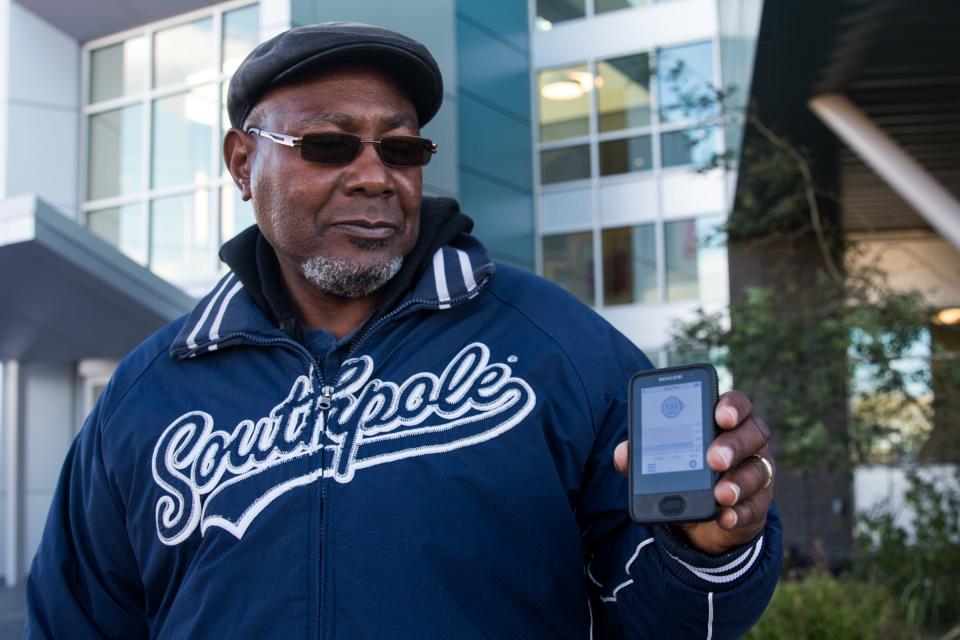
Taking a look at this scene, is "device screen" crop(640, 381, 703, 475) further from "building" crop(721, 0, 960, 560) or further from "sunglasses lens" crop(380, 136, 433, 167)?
"building" crop(721, 0, 960, 560)

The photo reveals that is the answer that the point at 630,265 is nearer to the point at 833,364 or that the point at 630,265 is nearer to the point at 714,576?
the point at 833,364

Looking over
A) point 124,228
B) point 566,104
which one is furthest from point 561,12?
point 124,228

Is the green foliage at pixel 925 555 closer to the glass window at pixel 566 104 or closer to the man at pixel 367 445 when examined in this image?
the man at pixel 367 445

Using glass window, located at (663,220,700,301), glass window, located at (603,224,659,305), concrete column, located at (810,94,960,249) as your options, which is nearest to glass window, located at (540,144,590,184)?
glass window, located at (603,224,659,305)

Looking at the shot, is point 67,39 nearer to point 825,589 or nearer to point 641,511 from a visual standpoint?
point 825,589

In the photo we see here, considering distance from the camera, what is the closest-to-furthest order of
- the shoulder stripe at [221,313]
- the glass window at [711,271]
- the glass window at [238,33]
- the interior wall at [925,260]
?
1. the shoulder stripe at [221,313]
2. the glass window at [238,33]
3. the interior wall at [925,260]
4. the glass window at [711,271]

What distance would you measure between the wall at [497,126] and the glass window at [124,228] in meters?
3.63

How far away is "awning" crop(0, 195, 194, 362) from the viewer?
910cm

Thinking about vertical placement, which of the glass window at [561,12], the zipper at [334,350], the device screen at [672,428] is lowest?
the device screen at [672,428]

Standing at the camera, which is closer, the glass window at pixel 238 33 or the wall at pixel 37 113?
the glass window at pixel 238 33

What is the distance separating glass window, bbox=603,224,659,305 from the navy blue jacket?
1546 cm

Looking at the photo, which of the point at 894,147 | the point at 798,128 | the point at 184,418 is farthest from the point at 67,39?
the point at 184,418

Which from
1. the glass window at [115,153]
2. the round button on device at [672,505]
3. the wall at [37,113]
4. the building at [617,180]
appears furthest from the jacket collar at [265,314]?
the building at [617,180]

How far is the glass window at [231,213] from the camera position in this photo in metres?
11.1
